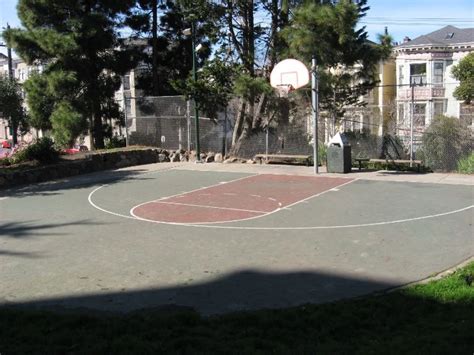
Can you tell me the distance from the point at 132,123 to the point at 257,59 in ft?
19.4

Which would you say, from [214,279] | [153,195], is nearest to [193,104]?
[153,195]

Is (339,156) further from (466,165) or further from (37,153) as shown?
(37,153)

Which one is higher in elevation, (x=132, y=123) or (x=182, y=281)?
(x=132, y=123)

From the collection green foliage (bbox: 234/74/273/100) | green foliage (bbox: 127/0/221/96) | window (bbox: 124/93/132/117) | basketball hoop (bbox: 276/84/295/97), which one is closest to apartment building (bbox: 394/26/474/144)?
green foliage (bbox: 127/0/221/96)

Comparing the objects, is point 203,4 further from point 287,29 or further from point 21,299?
point 21,299

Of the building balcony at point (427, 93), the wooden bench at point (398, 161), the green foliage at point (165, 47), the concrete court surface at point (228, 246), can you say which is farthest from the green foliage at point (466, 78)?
the concrete court surface at point (228, 246)

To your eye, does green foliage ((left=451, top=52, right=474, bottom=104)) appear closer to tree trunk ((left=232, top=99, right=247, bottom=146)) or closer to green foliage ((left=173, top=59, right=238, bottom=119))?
tree trunk ((left=232, top=99, right=247, bottom=146))

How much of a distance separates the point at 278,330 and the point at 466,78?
121 feet

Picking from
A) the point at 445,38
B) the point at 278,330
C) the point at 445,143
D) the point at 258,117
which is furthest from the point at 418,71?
the point at 278,330

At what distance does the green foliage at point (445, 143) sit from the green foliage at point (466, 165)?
0.57 feet

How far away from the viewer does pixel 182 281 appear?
7.02 m

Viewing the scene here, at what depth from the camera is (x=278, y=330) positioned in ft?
16.5

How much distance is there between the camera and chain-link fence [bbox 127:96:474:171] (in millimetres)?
17547

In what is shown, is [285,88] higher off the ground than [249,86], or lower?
lower
